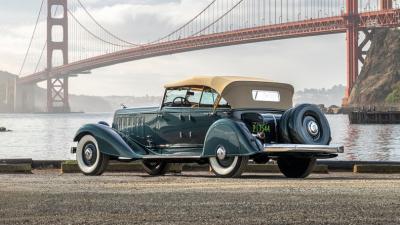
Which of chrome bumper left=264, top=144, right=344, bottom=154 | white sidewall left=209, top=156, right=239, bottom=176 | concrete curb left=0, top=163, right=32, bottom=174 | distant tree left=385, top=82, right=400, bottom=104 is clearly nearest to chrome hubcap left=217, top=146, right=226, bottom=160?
white sidewall left=209, top=156, right=239, bottom=176

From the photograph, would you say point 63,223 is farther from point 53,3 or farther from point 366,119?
point 53,3

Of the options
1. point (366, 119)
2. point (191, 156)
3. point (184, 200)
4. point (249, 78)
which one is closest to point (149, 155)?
point (191, 156)

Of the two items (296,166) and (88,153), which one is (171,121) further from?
(296,166)

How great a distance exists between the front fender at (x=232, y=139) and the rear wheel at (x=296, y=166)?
1.79 meters

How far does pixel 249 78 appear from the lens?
13.5 meters

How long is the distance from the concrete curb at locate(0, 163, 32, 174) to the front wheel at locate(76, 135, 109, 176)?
1408 mm

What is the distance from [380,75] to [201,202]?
13516 centimetres

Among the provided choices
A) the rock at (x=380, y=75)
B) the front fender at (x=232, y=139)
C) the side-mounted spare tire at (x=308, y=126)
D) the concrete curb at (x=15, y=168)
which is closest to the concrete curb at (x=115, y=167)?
the concrete curb at (x=15, y=168)

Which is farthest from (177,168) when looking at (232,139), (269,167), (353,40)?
(353,40)

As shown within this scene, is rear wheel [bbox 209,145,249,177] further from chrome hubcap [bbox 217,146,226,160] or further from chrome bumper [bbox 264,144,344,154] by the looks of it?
chrome bumper [bbox 264,144,344,154]

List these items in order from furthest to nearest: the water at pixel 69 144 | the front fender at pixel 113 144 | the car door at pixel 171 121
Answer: the water at pixel 69 144 < the front fender at pixel 113 144 < the car door at pixel 171 121

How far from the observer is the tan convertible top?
12.8 metres

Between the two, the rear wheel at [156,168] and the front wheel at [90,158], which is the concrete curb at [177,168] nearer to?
the rear wheel at [156,168]

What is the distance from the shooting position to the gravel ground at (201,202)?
7070 mm
